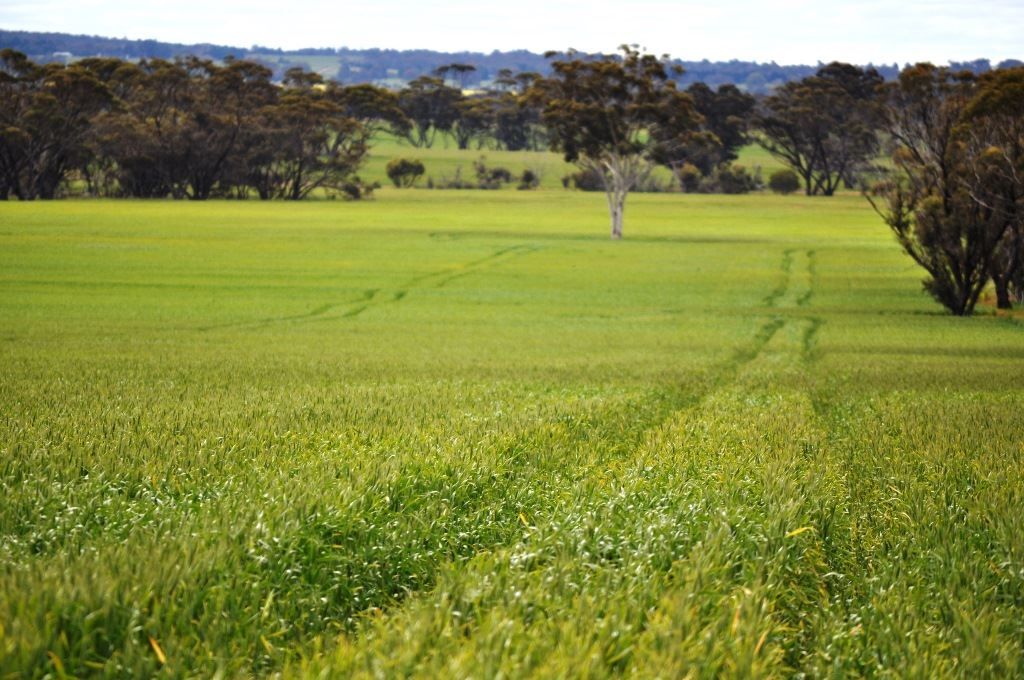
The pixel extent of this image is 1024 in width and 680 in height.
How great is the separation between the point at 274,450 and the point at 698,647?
5.43 metres

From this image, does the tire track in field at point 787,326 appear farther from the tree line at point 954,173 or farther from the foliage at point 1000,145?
the foliage at point 1000,145

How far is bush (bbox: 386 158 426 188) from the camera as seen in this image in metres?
152

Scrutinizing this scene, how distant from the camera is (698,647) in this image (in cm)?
526

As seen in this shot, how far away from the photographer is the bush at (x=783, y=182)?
153 metres

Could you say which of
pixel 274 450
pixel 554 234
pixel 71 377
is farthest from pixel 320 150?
pixel 274 450

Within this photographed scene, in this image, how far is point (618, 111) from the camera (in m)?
79.2

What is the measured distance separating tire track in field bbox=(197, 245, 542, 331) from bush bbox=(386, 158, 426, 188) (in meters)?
81.9

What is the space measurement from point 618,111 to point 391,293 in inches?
1300

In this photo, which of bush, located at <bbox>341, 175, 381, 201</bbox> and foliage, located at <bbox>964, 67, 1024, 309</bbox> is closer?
foliage, located at <bbox>964, 67, 1024, 309</bbox>

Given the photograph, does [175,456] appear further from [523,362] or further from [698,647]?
[523,362]

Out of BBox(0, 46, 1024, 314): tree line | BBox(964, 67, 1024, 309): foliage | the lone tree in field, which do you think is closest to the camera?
BBox(964, 67, 1024, 309): foliage

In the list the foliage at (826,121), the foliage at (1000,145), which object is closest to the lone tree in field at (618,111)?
the foliage at (1000,145)

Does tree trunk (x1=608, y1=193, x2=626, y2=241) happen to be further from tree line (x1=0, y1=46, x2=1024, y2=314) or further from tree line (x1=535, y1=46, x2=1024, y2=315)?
tree line (x1=535, y1=46, x2=1024, y2=315)

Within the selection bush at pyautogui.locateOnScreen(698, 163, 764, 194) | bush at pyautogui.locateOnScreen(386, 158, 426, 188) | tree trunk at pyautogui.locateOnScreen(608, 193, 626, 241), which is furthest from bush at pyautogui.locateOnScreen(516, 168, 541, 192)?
tree trunk at pyautogui.locateOnScreen(608, 193, 626, 241)
